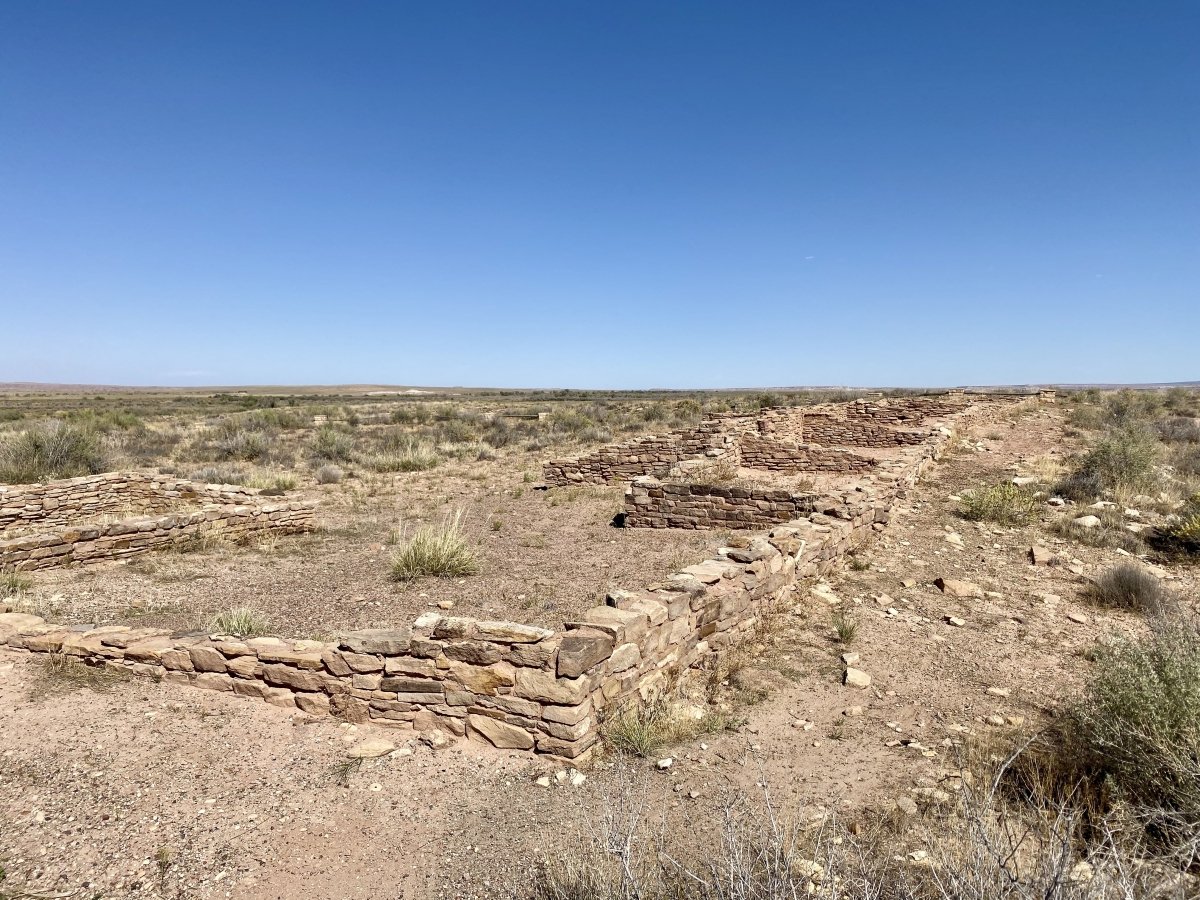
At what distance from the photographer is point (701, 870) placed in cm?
263

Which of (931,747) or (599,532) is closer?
(931,747)

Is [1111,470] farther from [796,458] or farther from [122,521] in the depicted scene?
[122,521]

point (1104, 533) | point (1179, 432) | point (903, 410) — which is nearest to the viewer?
point (1104, 533)

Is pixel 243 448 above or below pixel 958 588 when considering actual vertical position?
above

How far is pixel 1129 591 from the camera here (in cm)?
589

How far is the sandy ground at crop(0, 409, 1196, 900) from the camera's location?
109 inches

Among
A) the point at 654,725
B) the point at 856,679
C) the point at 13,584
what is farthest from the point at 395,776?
the point at 13,584

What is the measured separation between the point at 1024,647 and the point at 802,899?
3913mm

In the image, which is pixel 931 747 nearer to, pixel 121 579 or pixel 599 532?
pixel 599 532

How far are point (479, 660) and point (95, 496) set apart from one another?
9.93 meters

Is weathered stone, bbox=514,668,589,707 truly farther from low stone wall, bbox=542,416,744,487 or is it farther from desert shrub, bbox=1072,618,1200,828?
low stone wall, bbox=542,416,744,487

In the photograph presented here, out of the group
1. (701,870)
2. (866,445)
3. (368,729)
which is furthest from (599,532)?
(866,445)

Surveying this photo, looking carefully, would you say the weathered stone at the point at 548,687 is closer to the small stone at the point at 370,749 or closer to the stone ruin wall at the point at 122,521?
the small stone at the point at 370,749

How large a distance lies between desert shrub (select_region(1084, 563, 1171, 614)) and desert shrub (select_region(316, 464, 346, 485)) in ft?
45.4
